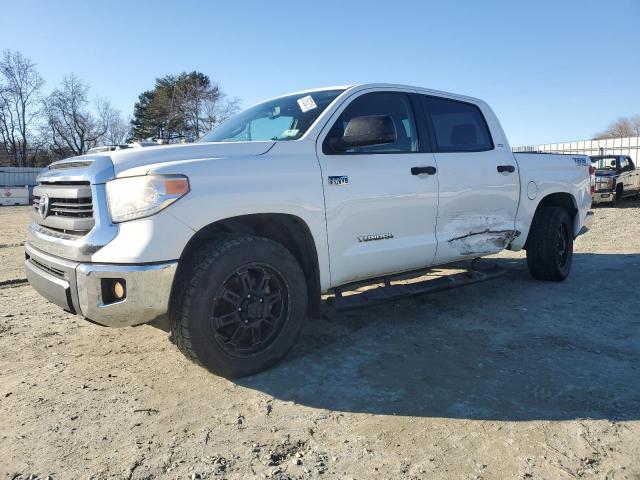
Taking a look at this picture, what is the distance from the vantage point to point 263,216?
3.26 metres

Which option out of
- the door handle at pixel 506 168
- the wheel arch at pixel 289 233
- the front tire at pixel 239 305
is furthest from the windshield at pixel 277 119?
the door handle at pixel 506 168

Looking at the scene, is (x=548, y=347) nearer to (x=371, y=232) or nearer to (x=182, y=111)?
(x=371, y=232)

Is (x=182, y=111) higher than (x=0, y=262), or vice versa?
(x=182, y=111)

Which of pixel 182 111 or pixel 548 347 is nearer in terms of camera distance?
pixel 548 347

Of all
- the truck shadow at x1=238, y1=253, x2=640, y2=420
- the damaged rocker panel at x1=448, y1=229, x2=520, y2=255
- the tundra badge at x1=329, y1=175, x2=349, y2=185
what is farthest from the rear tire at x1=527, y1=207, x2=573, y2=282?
the tundra badge at x1=329, y1=175, x2=349, y2=185

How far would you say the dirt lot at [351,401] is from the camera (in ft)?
7.54

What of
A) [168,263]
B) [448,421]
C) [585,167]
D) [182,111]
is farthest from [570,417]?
[182,111]

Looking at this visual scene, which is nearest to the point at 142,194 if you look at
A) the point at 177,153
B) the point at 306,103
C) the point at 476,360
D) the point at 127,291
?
the point at 177,153

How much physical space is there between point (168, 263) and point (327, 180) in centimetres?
123

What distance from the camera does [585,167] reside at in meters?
6.04

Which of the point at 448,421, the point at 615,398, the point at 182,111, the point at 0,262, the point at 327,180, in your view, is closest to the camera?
the point at 448,421

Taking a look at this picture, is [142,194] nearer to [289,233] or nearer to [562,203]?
[289,233]

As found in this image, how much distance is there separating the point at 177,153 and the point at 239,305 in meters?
1.01

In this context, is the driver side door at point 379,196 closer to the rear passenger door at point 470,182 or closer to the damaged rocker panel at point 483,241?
the rear passenger door at point 470,182
